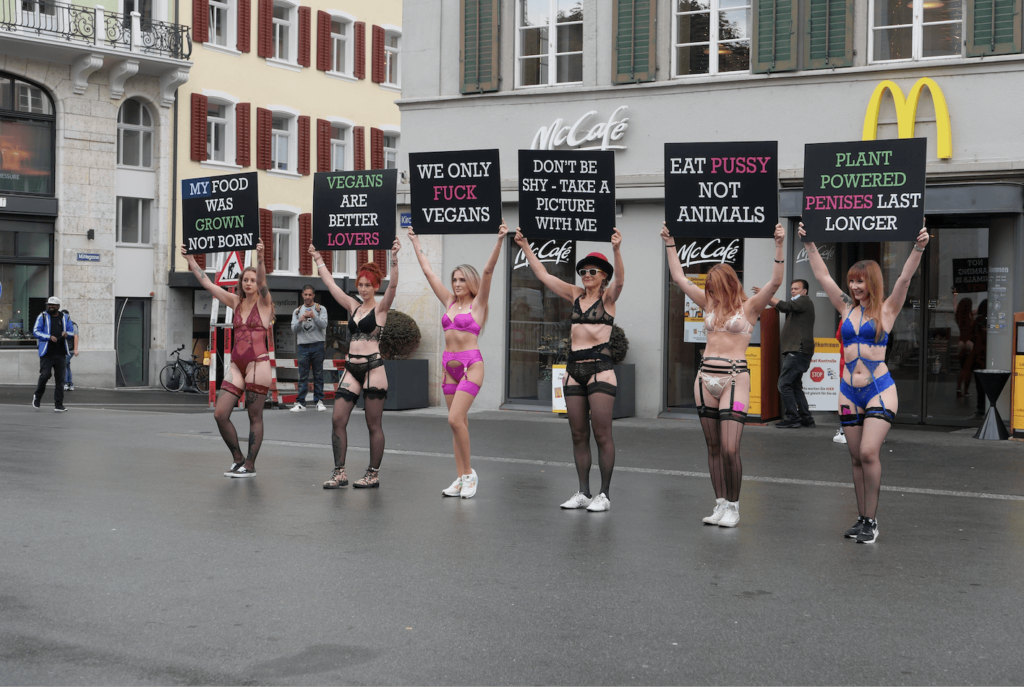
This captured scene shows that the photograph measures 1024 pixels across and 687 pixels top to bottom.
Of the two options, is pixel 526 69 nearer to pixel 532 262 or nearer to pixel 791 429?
pixel 791 429

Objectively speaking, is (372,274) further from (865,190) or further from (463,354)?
(865,190)

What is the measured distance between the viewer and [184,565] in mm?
6656

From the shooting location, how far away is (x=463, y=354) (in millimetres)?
9234

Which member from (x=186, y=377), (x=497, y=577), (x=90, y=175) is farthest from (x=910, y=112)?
(x=90, y=175)

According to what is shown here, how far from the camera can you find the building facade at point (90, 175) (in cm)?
2972

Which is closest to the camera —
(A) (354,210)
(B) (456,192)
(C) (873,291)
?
(C) (873,291)

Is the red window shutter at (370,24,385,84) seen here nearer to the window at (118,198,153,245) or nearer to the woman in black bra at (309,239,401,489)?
the window at (118,198,153,245)

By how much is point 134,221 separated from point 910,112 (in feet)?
76.8

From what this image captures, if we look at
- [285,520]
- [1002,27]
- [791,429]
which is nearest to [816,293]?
[791,429]

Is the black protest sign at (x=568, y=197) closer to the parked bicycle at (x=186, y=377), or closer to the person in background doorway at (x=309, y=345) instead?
the person in background doorway at (x=309, y=345)

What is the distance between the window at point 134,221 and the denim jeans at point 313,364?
1551cm

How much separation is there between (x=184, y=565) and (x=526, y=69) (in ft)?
43.4

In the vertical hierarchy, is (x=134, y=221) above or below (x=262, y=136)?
below

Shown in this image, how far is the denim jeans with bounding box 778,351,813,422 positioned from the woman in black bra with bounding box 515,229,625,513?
675 centimetres
